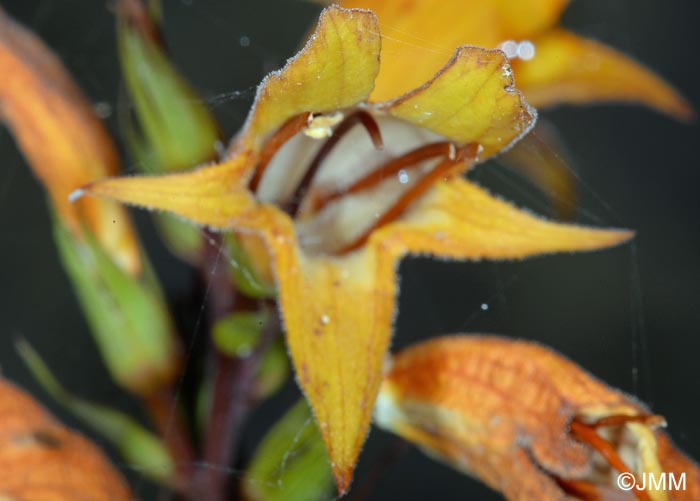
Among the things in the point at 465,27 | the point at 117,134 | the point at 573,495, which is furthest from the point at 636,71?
the point at 117,134

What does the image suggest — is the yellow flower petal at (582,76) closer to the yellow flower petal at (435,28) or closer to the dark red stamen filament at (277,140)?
the yellow flower petal at (435,28)

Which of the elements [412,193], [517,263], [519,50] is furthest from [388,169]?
[517,263]

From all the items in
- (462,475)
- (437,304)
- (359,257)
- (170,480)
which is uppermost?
(359,257)

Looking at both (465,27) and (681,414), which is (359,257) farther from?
(681,414)

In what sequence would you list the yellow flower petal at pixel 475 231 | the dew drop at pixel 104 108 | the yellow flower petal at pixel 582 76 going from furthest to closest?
the dew drop at pixel 104 108
the yellow flower petal at pixel 582 76
the yellow flower petal at pixel 475 231

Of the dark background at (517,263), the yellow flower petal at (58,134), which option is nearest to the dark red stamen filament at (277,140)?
the yellow flower petal at (58,134)

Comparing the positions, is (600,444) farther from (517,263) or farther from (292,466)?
(517,263)
